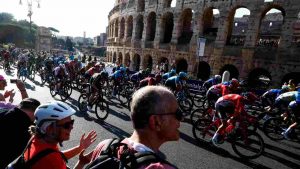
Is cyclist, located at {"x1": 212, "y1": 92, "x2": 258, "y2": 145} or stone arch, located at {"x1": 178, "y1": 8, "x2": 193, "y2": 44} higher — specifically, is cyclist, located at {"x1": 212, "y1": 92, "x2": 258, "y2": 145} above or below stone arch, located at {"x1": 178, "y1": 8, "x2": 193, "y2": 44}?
below

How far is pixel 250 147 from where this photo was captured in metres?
7.68

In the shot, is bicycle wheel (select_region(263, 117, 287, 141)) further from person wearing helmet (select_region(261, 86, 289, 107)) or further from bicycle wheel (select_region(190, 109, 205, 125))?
person wearing helmet (select_region(261, 86, 289, 107))

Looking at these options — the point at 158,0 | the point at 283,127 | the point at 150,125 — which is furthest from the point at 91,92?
the point at 158,0

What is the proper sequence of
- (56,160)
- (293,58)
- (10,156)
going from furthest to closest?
(293,58) < (10,156) < (56,160)

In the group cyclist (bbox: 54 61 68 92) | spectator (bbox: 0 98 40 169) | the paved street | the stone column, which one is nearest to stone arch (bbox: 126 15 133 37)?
the stone column

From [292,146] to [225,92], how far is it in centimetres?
279

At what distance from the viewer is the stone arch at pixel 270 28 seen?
21086 mm

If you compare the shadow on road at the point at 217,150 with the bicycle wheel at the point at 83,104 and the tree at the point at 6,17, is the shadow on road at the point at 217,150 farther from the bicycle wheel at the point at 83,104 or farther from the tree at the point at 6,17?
the tree at the point at 6,17

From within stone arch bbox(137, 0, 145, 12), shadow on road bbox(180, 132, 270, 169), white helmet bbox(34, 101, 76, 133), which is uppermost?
stone arch bbox(137, 0, 145, 12)

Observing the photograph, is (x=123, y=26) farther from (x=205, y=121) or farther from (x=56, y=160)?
(x=56, y=160)

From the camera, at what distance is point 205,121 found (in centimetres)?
836

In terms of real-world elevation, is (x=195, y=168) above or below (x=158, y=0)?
below

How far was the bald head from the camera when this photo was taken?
1842mm

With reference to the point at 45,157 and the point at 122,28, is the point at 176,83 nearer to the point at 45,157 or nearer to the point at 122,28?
the point at 45,157
